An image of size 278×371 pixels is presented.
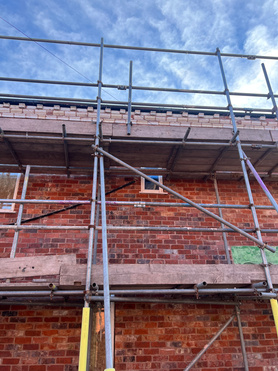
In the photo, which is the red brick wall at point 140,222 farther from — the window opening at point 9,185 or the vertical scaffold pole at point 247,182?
the vertical scaffold pole at point 247,182

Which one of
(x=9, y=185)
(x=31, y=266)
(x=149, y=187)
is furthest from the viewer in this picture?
(x=149, y=187)

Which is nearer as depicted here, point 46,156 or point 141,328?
point 141,328

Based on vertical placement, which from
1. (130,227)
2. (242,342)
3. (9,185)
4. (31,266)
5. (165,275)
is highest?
(9,185)

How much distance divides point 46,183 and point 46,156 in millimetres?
637

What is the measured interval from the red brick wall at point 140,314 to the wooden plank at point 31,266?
138 centimetres

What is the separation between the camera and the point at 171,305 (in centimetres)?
436

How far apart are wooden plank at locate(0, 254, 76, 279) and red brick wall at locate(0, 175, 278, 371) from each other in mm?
1381

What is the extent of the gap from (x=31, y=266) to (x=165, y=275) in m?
1.60

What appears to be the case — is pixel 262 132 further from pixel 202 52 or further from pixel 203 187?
pixel 202 52

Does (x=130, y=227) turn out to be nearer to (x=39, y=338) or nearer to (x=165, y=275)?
(x=165, y=275)

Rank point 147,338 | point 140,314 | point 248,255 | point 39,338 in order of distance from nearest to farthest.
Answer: point 39,338 < point 147,338 < point 140,314 < point 248,255

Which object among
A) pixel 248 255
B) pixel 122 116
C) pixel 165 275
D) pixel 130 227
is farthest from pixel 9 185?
pixel 248 255

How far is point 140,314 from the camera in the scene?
423 cm

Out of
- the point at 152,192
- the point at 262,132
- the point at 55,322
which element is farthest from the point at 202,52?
the point at 55,322
